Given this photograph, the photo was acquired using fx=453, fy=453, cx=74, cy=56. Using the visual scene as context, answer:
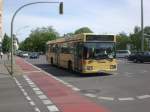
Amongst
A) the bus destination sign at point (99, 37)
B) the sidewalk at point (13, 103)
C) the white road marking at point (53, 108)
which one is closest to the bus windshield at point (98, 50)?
the bus destination sign at point (99, 37)

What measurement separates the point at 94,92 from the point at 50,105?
4.41 m

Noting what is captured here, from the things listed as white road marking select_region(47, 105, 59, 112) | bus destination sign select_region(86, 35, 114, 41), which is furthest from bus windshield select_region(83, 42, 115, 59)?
white road marking select_region(47, 105, 59, 112)

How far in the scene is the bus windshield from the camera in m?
28.7

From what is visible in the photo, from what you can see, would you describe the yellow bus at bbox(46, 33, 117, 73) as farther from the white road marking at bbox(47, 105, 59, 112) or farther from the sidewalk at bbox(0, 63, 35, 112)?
the white road marking at bbox(47, 105, 59, 112)

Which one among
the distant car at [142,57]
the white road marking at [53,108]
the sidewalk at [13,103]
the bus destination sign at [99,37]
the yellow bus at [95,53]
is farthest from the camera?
the distant car at [142,57]

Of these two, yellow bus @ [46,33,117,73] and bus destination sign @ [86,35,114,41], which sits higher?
bus destination sign @ [86,35,114,41]

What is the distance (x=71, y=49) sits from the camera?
32.8 meters

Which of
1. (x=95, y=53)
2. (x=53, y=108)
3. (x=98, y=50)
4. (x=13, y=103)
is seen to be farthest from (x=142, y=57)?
(x=53, y=108)

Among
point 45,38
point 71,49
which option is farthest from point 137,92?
point 45,38

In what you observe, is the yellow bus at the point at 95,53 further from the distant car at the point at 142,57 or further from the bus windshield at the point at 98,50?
the distant car at the point at 142,57

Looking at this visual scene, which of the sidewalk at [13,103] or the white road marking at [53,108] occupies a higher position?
the white road marking at [53,108]

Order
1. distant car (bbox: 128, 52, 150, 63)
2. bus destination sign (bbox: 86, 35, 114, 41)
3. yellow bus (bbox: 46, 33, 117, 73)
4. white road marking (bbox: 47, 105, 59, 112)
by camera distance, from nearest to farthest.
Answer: white road marking (bbox: 47, 105, 59, 112) < yellow bus (bbox: 46, 33, 117, 73) < bus destination sign (bbox: 86, 35, 114, 41) < distant car (bbox: 128, 52, 150, 63)

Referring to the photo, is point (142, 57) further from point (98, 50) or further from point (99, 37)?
point (98, 50)

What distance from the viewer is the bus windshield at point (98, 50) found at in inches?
1129
